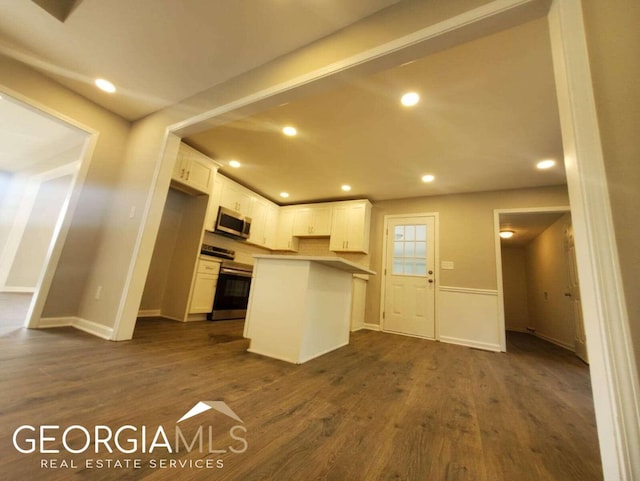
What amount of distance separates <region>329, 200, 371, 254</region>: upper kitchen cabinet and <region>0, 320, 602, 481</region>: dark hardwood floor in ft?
8.24

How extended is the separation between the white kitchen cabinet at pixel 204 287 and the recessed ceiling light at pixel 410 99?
3319 mm

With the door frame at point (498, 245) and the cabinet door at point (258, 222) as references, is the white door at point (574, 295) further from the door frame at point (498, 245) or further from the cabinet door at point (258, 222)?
the cabinet door at point (258, 222)

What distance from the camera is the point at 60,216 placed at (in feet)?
8.20

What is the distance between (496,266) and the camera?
144 inches

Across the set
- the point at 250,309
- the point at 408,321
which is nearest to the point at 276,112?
the point at 250,309

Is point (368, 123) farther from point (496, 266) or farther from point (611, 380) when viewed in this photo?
point (496, 266)

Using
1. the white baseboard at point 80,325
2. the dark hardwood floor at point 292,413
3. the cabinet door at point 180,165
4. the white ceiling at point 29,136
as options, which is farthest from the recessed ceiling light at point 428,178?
the white ceiling at point 29,136

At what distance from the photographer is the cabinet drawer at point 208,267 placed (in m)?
3.57

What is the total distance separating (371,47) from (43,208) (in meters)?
7.21

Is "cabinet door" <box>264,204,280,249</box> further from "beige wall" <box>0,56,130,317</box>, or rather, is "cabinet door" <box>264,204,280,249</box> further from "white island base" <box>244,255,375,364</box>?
"white island base" <box>244,255,375,364</box>

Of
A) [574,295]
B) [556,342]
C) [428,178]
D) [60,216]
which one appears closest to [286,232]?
[428,178]

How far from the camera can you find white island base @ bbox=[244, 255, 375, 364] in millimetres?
2086

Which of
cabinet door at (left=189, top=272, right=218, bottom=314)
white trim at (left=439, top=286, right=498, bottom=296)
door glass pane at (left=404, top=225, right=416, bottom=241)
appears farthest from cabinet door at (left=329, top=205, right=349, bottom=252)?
cabinet door at (left=189, top=272, right=218, bottom=314)

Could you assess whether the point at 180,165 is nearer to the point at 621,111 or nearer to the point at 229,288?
the point at 229,288
